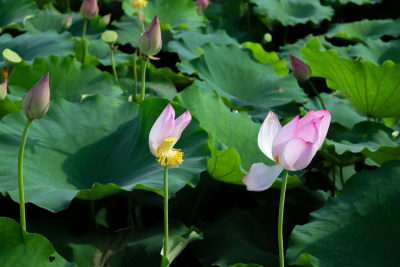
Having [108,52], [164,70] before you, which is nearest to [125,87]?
[164,70]

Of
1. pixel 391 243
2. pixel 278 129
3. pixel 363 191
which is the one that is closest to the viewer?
pixel 278 129

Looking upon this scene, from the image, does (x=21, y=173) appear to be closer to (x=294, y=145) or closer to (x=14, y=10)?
(x=294, y=145)

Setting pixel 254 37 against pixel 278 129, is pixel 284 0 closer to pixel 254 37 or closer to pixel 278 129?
pixel 254 37

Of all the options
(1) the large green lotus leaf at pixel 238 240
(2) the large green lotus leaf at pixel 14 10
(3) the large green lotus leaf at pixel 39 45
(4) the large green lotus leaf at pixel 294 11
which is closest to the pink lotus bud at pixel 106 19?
(2) the large green lotus leaf at pixel 14 10

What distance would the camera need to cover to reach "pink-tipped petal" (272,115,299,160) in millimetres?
966

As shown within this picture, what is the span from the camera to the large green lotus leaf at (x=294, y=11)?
327 centimetres

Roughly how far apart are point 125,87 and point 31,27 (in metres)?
0.89

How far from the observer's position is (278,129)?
106 cm

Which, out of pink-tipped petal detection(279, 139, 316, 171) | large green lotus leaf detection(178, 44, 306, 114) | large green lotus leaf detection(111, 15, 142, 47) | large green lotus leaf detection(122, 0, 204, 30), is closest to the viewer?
pink-tipped petal detection(279, 139, 316, 171)

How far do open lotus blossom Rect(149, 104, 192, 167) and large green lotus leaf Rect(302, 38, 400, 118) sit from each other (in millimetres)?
886

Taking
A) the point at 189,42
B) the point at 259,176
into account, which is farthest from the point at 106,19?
the point at 259,176

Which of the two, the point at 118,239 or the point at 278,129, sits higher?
the point at 278,129

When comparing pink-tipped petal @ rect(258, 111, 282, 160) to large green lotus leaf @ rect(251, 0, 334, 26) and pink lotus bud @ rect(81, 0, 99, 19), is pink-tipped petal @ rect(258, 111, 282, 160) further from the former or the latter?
large green lotus leaf @ rect(251, 0, 334, 26)

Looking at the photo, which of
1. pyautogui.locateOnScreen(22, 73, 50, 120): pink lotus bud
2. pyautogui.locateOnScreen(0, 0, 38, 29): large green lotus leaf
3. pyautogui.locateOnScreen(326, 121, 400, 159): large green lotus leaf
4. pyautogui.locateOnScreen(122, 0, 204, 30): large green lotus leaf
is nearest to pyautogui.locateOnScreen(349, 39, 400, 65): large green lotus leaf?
pyautogui.locateOnScreen(326, 121, 400, 159): large green lotus leaf
